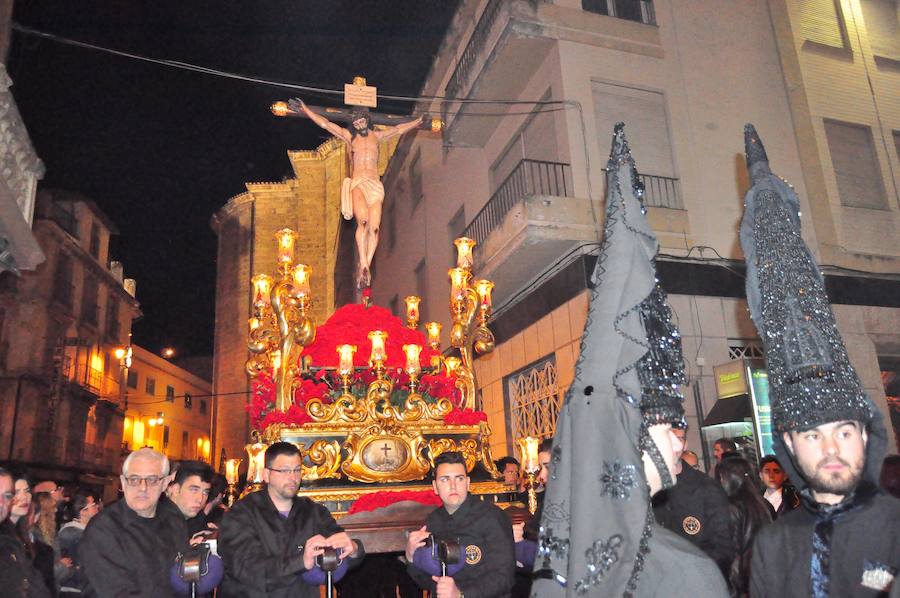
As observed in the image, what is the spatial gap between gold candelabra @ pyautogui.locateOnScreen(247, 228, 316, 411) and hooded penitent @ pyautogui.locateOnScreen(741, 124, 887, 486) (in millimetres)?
4336

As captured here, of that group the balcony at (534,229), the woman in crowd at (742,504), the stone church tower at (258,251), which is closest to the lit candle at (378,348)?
the woman in crowd at (742,504)

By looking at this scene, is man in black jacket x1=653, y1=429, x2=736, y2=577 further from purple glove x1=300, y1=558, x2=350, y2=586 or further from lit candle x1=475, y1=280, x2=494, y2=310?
lit candle x1=475, y1=280, x2=494, y2=310

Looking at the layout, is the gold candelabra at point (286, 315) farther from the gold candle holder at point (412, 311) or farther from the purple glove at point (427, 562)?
the purple glove at point (427, 562)

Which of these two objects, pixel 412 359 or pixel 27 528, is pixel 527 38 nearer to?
pixel 412 359

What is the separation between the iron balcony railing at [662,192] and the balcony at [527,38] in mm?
2414

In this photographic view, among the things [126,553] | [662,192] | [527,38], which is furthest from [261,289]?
[662,192]

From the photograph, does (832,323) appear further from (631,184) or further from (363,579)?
(363,579)

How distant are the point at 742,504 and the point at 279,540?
2.78 m

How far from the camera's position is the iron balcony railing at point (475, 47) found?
11992mm

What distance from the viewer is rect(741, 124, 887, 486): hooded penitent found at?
198 centimetres

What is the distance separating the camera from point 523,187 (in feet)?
36.9

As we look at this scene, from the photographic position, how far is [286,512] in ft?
Answer: 12.7

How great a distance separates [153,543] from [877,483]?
10.8 ft

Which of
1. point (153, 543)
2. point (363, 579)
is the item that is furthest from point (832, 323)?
point (363, 579)
